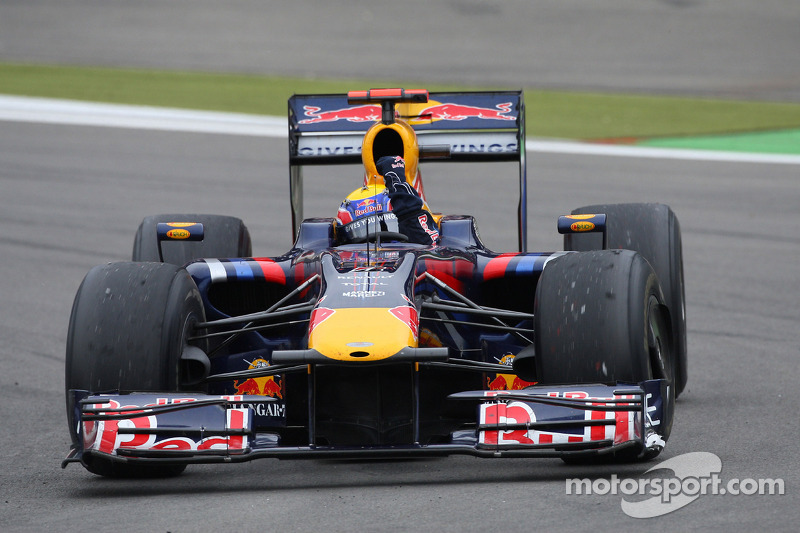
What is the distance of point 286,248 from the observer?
13492 mm

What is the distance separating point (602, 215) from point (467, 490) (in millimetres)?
2418

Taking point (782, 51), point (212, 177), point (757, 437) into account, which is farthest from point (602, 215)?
point (782, 51)

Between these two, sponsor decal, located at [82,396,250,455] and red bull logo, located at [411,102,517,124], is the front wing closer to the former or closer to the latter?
sponsor decal, located at [82,396,250,455]

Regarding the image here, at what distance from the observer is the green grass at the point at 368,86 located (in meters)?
21.9

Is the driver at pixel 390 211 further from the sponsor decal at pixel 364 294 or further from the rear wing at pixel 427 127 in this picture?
the rear wing at pixel 427 127

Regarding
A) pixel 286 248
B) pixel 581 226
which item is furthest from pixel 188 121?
pixel 581 226

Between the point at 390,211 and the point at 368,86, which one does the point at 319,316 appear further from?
the point at 368,86

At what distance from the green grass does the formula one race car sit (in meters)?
13.9

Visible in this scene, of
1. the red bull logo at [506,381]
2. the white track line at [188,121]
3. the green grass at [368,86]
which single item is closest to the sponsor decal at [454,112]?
the red bull logo at [506,381]

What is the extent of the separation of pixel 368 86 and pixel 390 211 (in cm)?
1772

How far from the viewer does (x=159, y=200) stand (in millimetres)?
16203

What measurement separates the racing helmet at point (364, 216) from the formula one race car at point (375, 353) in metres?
0.02

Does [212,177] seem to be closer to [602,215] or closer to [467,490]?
[602,215]

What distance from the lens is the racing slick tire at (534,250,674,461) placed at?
6078mm
